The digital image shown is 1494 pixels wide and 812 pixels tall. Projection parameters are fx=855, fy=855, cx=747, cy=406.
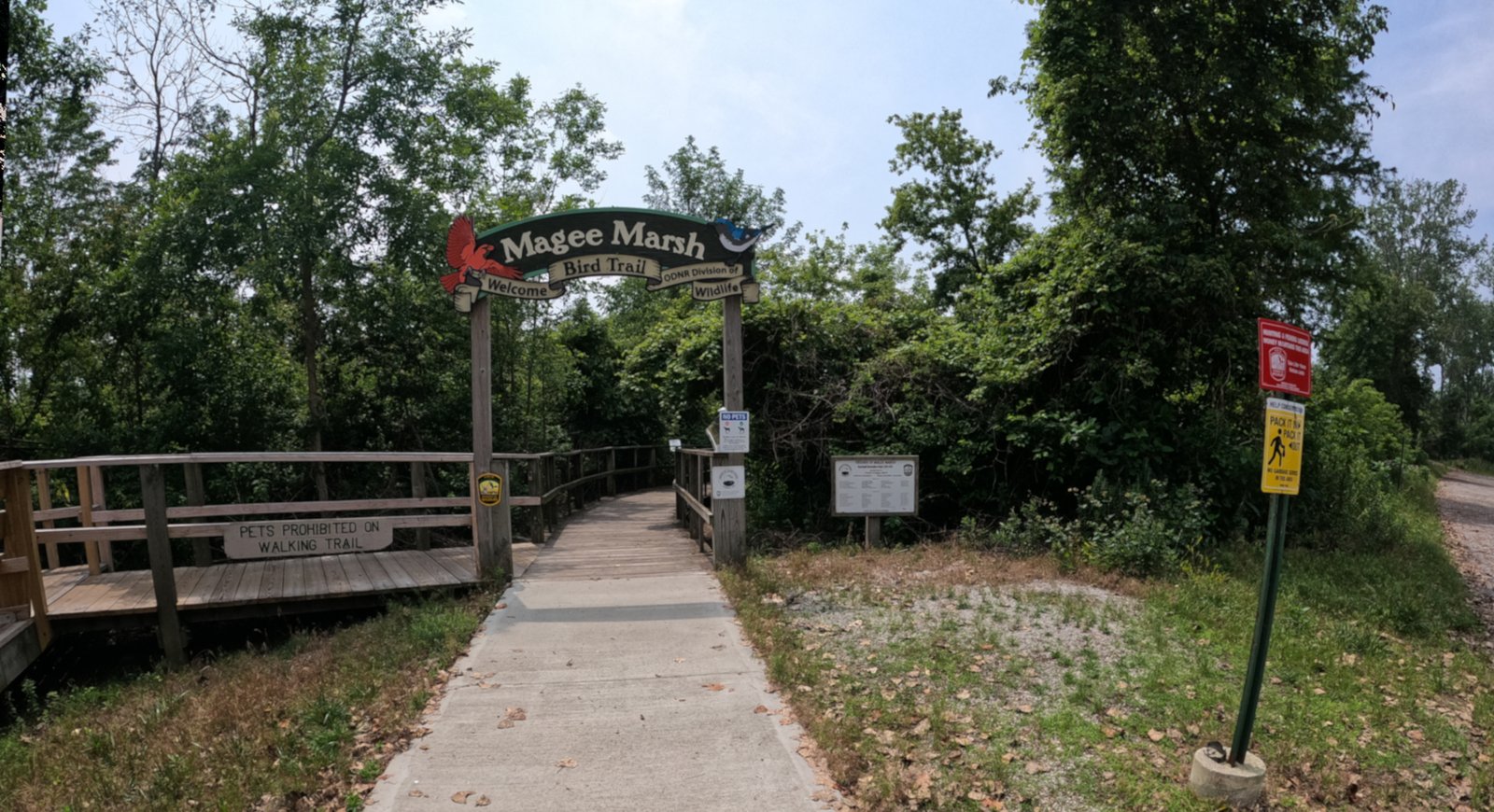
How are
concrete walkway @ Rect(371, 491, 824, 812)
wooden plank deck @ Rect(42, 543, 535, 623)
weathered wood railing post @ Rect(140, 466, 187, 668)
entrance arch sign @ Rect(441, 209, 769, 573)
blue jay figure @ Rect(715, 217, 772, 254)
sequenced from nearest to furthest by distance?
1. concrete walkway @ Rect(371, 491, 824, 812)
2. weathered wood railing post @ Rect(140, 466, 187, 668)
3. wooden plank deck @ Rect(42, 543, 535, 623)
4. entrance arch sign @ Rect(441, 209, 769, 573)
5. blue jay figure @ Rect(715, 217, 772, 254)

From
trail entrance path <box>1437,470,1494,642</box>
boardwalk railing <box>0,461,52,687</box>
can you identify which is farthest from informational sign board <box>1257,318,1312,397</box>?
boardwalk railing <box>0,461,52,687</box>

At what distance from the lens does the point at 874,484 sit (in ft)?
33.7

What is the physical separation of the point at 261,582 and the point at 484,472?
84.6 inches

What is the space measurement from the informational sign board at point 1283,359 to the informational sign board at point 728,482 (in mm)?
5610

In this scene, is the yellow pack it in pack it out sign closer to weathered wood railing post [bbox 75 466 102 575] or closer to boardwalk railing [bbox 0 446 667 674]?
boardwalk railing [bbox 0 446 667 674]

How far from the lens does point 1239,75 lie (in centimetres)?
1124

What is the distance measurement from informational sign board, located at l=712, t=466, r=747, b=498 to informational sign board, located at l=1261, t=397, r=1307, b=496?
561 centimetres

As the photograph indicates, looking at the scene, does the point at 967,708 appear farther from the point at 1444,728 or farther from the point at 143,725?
the point at 143,725

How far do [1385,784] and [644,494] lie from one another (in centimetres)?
1840

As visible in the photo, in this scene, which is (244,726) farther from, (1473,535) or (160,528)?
(1473,535)

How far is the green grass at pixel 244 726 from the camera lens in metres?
3.99

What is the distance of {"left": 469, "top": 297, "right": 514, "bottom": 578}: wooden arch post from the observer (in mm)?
8125

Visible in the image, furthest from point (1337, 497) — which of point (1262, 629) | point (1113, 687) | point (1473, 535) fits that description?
point (1262, 629)

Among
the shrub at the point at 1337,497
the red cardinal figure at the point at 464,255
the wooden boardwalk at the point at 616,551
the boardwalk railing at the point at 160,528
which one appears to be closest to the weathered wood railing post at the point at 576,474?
the wooden boardwalk at the point at 616,551
